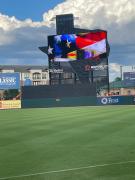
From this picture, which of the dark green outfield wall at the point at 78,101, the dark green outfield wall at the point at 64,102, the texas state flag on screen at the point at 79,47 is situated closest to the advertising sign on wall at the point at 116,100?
the dark green outfield wall at the point at 78,101

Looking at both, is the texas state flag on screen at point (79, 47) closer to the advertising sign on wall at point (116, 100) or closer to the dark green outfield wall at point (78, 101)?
the dark green outfield wall at point (78, 101)

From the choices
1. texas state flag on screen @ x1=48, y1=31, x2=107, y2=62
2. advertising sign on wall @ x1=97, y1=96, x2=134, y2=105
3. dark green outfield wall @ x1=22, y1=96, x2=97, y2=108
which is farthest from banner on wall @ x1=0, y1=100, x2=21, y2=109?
advertising sign on wall @ x1=97, y1=96, x2=134, y2=105

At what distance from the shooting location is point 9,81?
81.1 metres

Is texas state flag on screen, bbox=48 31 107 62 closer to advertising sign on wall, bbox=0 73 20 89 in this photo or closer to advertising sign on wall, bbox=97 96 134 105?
advertising sign on wall, bbox=0 73 20 89

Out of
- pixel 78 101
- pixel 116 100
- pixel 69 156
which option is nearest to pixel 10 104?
pixel 78 101

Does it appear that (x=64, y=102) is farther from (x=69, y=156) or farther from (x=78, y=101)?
(x=69, y=156)

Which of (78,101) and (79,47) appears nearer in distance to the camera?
(78,101)

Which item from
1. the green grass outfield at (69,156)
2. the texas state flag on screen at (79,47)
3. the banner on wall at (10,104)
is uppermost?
the texas state flag on screen at (79,47)

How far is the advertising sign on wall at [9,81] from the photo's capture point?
3174 inches

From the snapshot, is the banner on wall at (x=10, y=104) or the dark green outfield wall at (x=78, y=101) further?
the banner on wall at (x=10, y=104)

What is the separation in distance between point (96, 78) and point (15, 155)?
85.9 meters

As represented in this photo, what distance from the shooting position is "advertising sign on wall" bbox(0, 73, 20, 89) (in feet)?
265

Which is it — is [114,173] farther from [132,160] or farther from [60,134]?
[60,134]

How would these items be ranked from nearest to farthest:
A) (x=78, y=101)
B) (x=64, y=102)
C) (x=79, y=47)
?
(x=64, y=102) < (x=78, y=101) < (x=79, y=47)
